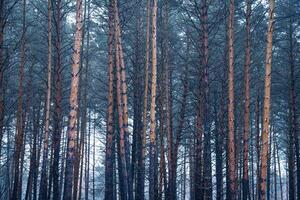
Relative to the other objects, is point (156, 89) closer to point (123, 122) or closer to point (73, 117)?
point (123, 122)

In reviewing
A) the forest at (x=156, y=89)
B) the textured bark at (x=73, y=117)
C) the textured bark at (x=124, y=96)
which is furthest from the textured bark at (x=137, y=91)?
the textured bark at (x=73, y=117)

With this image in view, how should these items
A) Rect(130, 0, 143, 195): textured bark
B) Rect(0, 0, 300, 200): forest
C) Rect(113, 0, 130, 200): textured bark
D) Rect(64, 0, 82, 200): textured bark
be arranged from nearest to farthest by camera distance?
Rect(64, 0, 82, 200): textured bark → Rect(0, 0, 300, 200): forest → Rect(113, 0, 130, 200): textured bark → Rect(130, 0, 143, 195): textured bark

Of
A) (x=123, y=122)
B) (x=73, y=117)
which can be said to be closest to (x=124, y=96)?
(x=123, y=122)

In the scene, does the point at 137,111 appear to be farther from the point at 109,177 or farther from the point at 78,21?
the point at 78,21

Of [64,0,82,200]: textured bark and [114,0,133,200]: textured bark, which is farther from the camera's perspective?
[114,0,133,200]: textured bark

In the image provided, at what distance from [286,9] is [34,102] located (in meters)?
14.2

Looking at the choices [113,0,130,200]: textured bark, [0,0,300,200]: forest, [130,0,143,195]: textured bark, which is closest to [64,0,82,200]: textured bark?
[0,0,300,200]: forest

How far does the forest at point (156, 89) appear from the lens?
11.2m

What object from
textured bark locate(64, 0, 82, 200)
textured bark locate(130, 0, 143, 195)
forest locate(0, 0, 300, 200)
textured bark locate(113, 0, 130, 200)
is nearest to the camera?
textured bark locate(64, 0, 82, 200)

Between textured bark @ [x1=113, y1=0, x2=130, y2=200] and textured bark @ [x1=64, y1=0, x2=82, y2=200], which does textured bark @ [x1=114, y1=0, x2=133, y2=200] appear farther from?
textured bark @ [x1=64, y1=0, x2=82, y2=200]

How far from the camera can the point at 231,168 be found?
37.3 ft

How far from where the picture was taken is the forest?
11.2m

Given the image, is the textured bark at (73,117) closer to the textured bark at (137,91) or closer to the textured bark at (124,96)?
the textured bark at (124,96)

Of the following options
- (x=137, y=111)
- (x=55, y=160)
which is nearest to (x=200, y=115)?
(x=55, y=160)
